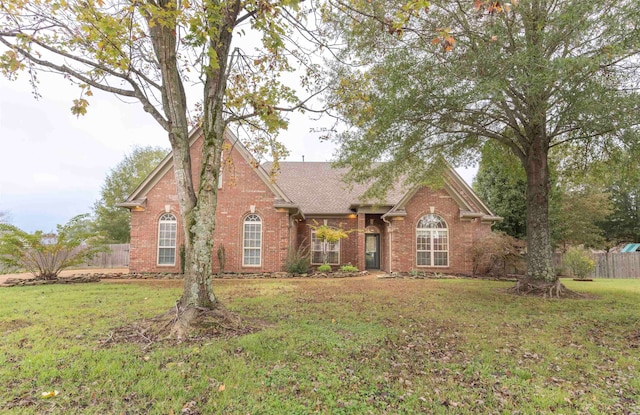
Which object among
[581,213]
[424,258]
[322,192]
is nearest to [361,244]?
[424,258]

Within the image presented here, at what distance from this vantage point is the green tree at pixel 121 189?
3173 cm

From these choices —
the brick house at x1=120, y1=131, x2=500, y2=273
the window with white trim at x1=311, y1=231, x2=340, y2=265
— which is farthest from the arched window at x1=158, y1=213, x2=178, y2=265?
the window with white trim at x1=311, y1=231, x2=340, y2=265

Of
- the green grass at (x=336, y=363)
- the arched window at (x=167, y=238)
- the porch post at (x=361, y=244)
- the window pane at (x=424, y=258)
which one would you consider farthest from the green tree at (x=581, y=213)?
the arched window at (x=167, y=238)

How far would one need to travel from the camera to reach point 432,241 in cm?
1681

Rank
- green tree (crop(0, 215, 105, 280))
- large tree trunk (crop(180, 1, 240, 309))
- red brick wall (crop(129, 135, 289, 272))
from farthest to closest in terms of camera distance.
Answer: red brick wall (crop(129, 135, 289, 272)) → green tree (crop(0, 215, 105, 280)) → large tree trunk (crop(180, 1, 240, 309))

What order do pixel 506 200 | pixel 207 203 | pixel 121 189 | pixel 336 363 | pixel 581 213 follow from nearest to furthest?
pixel 336 363
pixel 207 203
pixel 506 200
pixel 581 213
pixel 121 189

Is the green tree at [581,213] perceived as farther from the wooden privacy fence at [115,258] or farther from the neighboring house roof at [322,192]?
the wooden privacy fence at [115,258]

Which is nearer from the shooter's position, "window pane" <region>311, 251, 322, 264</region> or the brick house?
the brick house

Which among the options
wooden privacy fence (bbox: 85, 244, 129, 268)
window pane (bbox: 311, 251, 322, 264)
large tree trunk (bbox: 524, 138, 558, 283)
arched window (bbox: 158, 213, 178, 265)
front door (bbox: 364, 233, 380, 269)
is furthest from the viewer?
wooden privacy fence (bbox: 85, 244, 129, 268)

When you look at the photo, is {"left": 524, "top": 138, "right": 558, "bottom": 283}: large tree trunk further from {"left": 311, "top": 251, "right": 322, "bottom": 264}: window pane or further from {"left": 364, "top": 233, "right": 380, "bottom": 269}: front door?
{"left": 311, "top": 251, "right": 322, "bottom": 264}: window pane

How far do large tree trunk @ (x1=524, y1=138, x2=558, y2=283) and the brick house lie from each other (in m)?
5.54

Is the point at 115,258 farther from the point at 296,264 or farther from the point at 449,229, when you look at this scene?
the point at 449,229

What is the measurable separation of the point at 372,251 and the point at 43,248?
48.4 ft

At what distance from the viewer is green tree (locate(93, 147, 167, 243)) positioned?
31734mm
